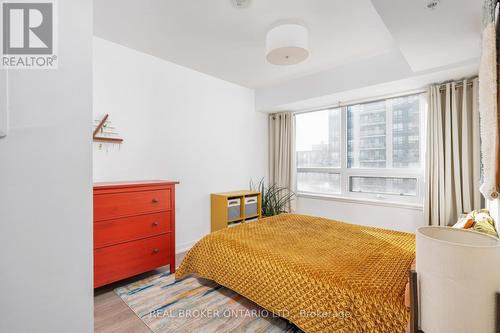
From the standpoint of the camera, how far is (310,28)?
240 cm

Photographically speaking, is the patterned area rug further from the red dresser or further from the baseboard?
the baseboard

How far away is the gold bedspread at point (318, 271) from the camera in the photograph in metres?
1.30

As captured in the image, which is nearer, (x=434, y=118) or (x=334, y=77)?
(x=434, y=118)

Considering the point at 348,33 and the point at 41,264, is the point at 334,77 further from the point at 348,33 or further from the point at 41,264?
the point at 41,264

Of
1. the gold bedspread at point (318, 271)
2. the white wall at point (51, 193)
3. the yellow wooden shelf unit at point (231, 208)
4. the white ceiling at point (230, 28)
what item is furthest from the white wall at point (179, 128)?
the white wall at point (51, 193)

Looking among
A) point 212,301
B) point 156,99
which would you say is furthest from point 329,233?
point 156,99

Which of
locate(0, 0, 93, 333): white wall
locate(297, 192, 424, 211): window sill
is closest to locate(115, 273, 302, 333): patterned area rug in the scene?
locate(0, 0, 93, 333): white wall

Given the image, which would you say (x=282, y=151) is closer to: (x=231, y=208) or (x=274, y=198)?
(x=274, y=198)

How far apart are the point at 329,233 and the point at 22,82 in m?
2.33

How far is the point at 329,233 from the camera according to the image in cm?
233

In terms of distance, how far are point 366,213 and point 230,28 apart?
3065 mm

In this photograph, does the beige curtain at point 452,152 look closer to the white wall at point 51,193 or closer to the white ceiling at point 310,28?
the white ceiling at point 310,28

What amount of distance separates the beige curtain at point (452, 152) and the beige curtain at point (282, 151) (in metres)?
2.02

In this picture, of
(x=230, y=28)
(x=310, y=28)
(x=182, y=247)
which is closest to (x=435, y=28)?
(x=310, y=28)
